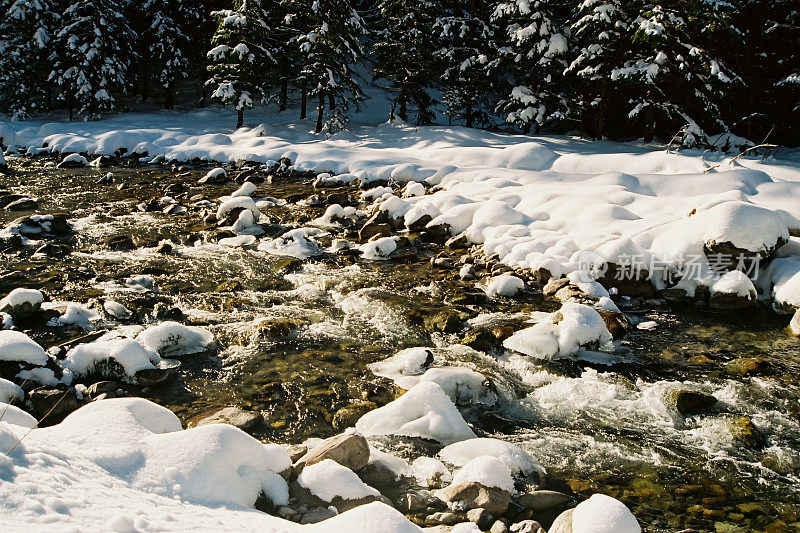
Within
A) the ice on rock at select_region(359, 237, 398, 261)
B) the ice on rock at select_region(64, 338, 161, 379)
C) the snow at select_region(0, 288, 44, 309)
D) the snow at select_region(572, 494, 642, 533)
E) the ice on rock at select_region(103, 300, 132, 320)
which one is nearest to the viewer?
the snow at select_region(572, 494, 642, 533)

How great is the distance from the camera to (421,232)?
11.5 metres

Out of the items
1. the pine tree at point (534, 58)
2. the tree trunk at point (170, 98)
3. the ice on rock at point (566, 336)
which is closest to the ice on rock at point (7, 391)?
the ice on rock at point (566, 336)

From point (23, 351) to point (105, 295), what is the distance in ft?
8.38

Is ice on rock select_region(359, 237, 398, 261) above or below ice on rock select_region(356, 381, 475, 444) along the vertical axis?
above

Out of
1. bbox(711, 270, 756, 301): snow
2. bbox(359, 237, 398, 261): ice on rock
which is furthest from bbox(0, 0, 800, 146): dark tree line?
bbox(359, 237, 398, 261): ice on rock

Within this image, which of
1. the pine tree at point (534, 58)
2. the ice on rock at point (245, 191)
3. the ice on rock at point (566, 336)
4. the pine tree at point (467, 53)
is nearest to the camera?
the ice on rock at point (566, 336)

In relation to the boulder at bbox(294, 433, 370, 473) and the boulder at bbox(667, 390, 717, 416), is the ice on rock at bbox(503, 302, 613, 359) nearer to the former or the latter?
the boulder at bbox(667, 390, 717, 416)

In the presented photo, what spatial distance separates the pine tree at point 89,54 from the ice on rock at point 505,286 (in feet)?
91.8

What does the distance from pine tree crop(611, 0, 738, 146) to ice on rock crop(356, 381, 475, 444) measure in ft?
43.4

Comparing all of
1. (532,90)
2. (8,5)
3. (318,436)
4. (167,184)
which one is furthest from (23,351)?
(8,5)

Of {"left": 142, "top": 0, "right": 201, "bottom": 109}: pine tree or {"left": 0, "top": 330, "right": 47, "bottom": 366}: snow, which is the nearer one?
{"left": 0, "top": 330, "right": 47, "bottom": 366}: snow

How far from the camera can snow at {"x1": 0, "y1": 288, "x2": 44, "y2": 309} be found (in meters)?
7.19

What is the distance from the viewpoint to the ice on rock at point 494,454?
4398mm

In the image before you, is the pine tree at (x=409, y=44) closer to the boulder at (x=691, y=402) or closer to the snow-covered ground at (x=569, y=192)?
the snow-covered ground at (x=569, y=192)
